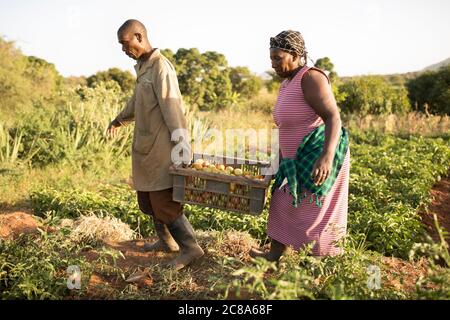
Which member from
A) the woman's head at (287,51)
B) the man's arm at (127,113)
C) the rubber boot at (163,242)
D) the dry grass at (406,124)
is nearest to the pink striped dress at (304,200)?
the woman's head at (287,51)

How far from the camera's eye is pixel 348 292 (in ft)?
7.62

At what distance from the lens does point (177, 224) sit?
3105 mm

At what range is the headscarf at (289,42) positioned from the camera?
2.73 m

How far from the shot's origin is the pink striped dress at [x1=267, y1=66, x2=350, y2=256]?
2.75 meters

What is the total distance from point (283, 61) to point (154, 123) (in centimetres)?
93

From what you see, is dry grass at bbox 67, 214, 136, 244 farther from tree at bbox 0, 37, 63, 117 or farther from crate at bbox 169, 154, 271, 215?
tree at bbox 0, 37, 63, 117

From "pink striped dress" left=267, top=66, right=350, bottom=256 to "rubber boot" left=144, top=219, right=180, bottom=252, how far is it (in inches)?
37.4

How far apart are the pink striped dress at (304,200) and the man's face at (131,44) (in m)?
0.99

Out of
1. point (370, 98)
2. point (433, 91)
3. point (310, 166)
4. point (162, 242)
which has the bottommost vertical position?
point (162, 242)

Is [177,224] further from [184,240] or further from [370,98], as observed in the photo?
[370,98]

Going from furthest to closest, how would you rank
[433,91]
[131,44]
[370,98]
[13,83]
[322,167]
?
1. [433,91]
2. [370,98]
3. [13,83]
4. [131,44]
5. [322,167]

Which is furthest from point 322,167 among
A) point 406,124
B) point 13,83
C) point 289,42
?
point 13,83

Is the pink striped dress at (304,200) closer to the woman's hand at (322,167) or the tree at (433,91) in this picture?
the woman's hand at (322,167)

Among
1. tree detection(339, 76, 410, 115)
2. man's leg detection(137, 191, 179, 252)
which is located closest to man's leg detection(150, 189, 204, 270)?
man's leg detection(137, 191, 179, 252)
